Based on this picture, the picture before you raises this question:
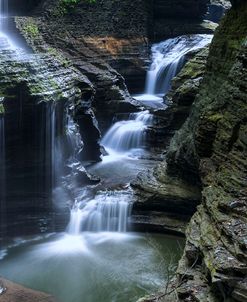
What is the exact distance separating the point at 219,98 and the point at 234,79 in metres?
0.88

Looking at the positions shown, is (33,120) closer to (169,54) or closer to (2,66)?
(2,66)

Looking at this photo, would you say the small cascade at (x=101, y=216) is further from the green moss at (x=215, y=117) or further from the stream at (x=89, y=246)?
the green moss at (x=215, y=117)

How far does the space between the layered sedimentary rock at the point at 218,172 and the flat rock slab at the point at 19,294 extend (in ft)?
10.7

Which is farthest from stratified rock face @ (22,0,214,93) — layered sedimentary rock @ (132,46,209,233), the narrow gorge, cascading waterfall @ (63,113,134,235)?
layered sedimentary rock @ (132,46,209,233)

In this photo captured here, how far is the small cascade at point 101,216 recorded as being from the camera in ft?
46.3

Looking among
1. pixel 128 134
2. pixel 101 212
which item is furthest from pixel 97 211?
pixel 128 134

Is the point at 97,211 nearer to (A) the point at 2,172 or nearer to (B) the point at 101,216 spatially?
(B) the point at 101,216

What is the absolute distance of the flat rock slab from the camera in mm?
9766

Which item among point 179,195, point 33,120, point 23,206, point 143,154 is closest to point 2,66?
point 33,120

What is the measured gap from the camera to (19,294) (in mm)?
10008

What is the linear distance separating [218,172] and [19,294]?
17.1ft

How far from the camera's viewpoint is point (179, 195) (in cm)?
1356

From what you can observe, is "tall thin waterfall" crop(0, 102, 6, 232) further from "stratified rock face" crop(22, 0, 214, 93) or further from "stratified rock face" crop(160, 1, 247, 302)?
"stratified rock face" crop(22, 0, 214, 93)

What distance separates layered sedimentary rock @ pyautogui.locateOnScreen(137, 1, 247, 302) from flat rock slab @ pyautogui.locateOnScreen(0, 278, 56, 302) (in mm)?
3271
